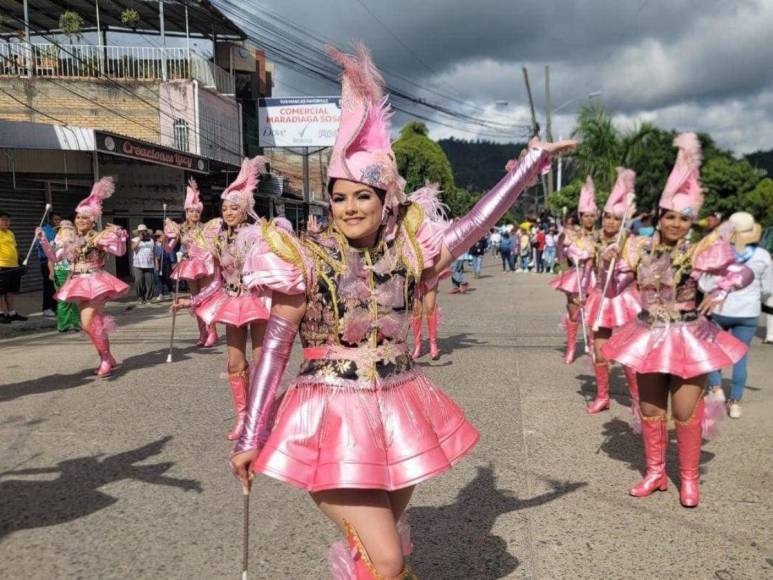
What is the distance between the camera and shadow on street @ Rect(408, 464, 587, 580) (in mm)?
3369

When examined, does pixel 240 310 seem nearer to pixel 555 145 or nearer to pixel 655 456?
pixel 655 456

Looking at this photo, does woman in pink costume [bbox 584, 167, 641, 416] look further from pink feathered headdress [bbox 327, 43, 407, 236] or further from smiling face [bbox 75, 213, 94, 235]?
smiling face [bbox 75, 213, 94, 235]

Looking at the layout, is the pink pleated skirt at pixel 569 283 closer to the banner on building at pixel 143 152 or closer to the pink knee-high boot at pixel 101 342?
the pink knee-high boot at pixel 101 342

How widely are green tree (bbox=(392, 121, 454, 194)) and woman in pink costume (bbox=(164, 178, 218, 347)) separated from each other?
3013cm

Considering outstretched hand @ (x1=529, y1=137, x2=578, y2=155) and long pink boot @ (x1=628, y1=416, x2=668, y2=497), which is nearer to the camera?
outstretched hand @ (x1=529, y1=137, x2=578, y2=155)

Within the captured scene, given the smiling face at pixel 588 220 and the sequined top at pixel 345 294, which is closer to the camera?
the sequined top at pixel 345 294

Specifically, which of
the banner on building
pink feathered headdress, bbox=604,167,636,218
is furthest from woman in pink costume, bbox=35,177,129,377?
the banner on building

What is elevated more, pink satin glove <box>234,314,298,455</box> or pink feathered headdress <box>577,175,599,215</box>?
pink feathered headdress <box>577,175,599,215</box>

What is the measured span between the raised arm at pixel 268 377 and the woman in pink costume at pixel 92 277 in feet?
20.4

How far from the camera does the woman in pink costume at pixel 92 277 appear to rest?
26.2 feet

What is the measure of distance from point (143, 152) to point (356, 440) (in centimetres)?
1775

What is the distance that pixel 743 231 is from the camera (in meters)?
6.36

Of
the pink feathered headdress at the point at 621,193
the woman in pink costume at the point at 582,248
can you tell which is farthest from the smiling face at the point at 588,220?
the pink feathered headdress at the point at 621,193

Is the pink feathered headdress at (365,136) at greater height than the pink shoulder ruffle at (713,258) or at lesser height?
greater
